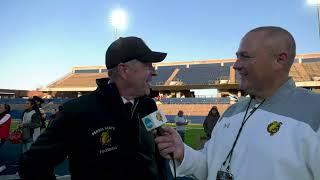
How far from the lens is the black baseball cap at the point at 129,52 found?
3.28m

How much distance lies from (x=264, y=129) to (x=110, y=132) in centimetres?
130

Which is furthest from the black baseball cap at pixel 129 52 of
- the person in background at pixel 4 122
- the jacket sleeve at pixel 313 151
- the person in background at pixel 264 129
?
the person in background at pixel 4 122

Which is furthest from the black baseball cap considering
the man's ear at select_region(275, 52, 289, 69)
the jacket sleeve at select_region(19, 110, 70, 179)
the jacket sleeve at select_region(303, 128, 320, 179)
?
the jacket sleeve at select_region(303, 128, 320, 179)

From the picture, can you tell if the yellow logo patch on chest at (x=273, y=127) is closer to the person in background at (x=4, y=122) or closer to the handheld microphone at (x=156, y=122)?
the handheld microphone at (x=156, y=122)

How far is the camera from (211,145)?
2.64 m

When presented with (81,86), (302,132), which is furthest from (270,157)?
(81,86)

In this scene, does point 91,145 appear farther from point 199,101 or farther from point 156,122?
point 199,101

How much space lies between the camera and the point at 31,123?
11.6 meters

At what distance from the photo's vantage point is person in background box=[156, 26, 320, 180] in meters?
2.10

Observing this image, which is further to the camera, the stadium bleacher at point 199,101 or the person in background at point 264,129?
the stadium bleacher at point 199,101

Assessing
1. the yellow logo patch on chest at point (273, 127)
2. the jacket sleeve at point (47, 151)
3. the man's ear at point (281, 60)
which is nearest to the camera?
the yellow logo patch on chest at point (273, 127)

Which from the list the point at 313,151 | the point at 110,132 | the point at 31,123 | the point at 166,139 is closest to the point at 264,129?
the point at 313,151

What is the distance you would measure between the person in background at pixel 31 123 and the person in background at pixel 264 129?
32.0 feet

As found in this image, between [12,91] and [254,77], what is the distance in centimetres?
7656
